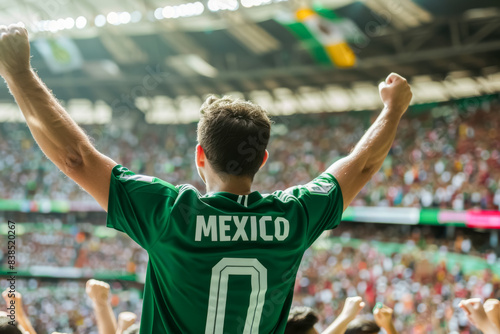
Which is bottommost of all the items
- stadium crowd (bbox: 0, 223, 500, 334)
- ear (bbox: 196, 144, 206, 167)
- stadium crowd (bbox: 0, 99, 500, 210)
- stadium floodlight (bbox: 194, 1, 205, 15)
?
stadium crowd (bbox: 0, 223, 500, 334)

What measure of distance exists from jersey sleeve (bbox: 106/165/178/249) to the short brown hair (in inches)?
6.7

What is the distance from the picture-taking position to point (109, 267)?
17.5 m

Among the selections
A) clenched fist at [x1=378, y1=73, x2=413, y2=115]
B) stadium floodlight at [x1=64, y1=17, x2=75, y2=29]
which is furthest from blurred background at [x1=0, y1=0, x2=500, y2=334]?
clenched fist at [x1=378, y1=73, x2=413, y2=115]

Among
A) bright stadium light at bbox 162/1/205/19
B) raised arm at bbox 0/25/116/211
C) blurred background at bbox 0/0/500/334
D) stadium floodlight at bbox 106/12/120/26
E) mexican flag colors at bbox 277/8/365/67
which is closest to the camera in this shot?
raised arm at bbox 0/25/116/211

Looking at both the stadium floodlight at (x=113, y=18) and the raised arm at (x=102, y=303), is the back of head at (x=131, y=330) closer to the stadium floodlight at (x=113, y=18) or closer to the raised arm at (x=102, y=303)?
the raised arm at (x=102, y=303)

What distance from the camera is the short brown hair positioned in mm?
1245

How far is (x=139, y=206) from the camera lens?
116 centimetres

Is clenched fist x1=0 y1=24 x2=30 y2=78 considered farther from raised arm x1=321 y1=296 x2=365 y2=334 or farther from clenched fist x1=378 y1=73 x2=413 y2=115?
raised arm x1=321 y1=296 x2=365 y2=334

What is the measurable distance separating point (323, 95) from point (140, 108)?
26.4ft

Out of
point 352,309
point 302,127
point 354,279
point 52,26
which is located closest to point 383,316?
point 352,309

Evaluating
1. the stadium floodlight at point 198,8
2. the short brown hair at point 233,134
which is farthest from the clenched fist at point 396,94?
the stadium floodlight at point 198,8

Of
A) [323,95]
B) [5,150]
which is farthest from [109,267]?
[323,95]

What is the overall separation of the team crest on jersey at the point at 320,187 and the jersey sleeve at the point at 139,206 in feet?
1.36

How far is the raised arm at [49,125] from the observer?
1111 millimetres
